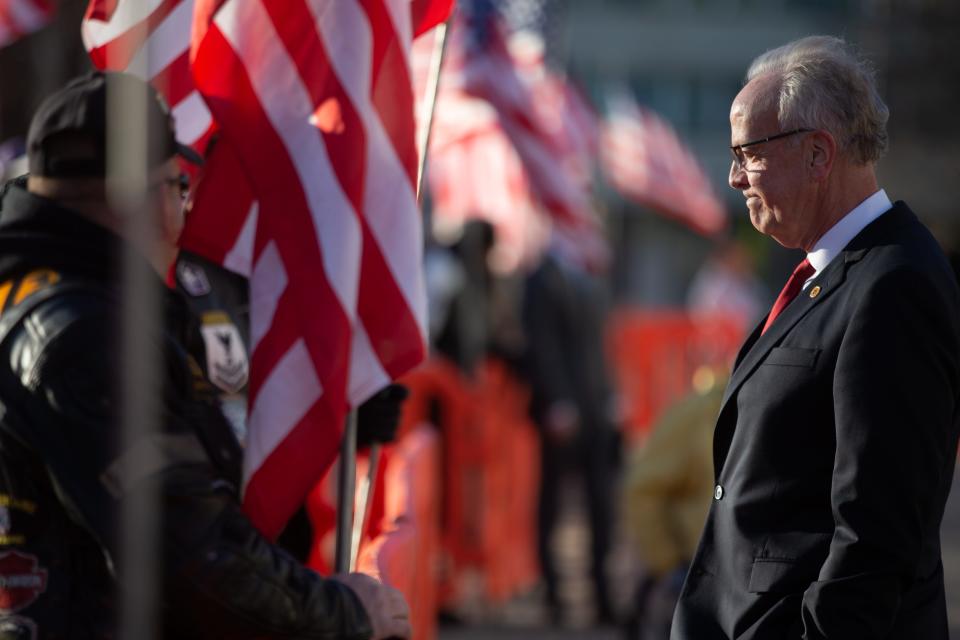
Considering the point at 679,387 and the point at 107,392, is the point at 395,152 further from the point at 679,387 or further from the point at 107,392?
the point at 679,387

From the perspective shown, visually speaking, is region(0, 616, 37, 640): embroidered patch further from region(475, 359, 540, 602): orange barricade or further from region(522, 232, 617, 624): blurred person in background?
region(522, 232, 617, 624): blurred person in background

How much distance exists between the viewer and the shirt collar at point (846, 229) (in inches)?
138

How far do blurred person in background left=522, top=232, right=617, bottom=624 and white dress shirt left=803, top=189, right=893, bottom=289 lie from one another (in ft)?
23.9

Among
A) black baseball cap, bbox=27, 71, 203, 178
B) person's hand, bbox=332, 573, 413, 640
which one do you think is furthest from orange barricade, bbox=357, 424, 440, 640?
black baseball cap, bbox=27, 71, 203, 178

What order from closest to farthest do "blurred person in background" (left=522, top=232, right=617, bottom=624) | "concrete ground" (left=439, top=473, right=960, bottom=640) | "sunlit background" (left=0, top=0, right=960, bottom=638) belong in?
"concrete ground" (left=439, top=473, right=960, bottom=640) → "blurred person in background" (left=522, top=232, right=617, bottom=624) → "sunlit background" (left=0, top=0, right=960, bottom=638)

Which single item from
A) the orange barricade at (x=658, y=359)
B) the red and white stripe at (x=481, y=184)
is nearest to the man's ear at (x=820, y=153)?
the red and white stripe at (x=481, y=184)

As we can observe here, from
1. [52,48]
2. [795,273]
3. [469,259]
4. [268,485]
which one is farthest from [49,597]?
[52,48]

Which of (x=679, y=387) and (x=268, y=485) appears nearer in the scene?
(x=268, y=485)

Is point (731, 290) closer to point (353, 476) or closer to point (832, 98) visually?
point (353, 476)

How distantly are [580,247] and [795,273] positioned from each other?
1208cm

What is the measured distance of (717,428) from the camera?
11.9ft

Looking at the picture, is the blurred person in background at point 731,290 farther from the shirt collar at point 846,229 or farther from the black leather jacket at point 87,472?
the black leather jacket at point 87,472

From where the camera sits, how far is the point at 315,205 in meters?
4.43

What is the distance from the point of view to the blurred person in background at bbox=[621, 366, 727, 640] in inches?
283
